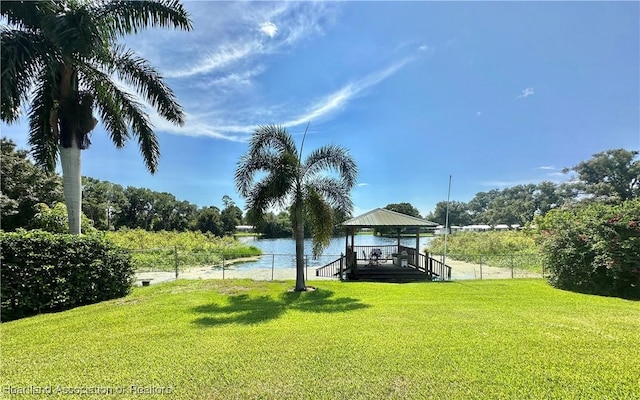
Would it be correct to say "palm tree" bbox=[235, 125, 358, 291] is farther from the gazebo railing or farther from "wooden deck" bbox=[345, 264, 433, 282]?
the gazebo railing

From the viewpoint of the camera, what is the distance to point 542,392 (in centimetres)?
296

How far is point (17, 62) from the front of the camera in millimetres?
5672

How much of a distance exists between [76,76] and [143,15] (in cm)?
212

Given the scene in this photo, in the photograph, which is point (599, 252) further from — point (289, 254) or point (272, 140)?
point (272, 140)

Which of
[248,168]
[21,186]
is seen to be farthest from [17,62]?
[21,186]

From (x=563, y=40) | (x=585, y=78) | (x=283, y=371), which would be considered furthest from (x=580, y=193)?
(x=283, y=371)

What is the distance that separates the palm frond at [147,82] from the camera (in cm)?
796

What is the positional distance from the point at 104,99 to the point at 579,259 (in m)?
13.4

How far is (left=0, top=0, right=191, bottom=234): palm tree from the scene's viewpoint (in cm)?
579

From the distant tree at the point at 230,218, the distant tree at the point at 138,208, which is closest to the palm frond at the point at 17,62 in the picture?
the distant tree at the point at 230,218

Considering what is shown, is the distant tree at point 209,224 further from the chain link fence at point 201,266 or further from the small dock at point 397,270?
the small dock at point 397,270

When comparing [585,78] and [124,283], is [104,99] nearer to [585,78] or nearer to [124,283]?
[124,283]

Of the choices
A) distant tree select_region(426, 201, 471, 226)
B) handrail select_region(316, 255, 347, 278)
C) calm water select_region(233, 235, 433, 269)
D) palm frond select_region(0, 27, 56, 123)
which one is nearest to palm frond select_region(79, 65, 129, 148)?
Answer: palm frond select_region(0, 27, 56, 123)

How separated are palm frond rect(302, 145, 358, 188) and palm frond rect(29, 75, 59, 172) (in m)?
6.21
